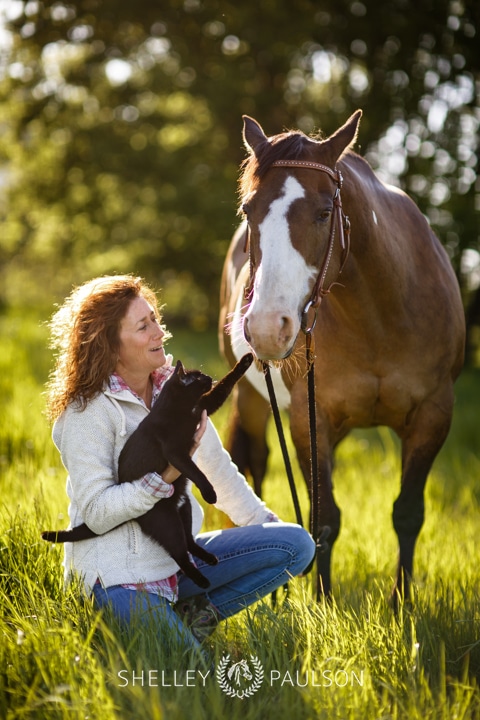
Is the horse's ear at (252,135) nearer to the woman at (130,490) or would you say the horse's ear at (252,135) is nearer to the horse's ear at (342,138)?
the horse's ear at (342,138)

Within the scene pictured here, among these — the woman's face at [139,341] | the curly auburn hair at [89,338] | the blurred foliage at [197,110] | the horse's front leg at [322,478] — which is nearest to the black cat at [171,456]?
the woman's face at [139,341]

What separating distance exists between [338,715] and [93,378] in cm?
137

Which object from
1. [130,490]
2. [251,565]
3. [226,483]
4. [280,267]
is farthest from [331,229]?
[251,565]

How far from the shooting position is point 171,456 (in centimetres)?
236

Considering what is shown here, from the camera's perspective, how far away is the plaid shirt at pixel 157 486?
236cm

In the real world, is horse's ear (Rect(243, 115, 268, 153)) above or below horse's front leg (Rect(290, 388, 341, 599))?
above

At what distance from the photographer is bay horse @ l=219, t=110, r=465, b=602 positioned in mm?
2598

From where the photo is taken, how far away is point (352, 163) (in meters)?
3.19

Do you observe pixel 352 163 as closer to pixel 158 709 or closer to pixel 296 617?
pixel 296 617

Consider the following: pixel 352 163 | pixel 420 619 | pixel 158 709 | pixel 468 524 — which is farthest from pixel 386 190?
pixel 158 709

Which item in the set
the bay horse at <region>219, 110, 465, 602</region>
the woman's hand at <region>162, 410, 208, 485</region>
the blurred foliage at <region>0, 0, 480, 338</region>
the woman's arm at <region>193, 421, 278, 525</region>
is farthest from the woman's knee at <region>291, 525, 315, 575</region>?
the blurred foliage at <region>0, 0, 480, 338</region>

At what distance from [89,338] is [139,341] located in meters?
0.19

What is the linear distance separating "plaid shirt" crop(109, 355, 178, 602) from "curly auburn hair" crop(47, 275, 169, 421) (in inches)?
2.4

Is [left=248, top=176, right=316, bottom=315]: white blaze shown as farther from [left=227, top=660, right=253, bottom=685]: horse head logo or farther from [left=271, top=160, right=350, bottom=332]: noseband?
[left=227, top=660, right=253, bottom=685]: horse head logo
